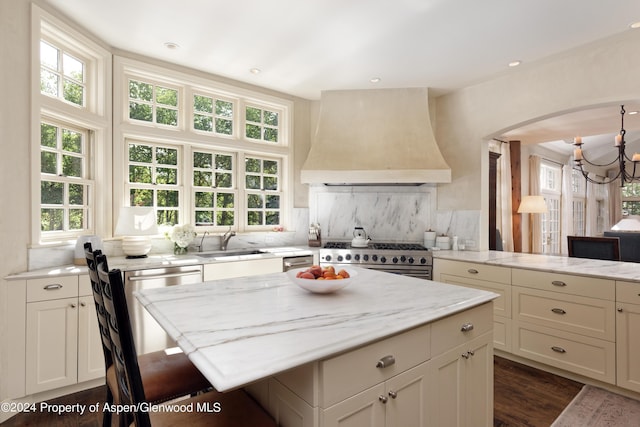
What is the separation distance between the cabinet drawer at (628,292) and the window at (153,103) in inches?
166

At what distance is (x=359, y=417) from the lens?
113 cm

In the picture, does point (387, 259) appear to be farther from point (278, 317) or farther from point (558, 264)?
point (278, 317)

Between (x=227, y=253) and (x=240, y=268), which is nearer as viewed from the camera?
(x=240, y=268)

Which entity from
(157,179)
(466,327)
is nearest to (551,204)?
(466,327)

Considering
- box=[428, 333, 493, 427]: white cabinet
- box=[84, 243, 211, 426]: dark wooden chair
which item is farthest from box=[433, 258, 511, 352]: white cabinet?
box=[84, 243, 211, 426]: dark wooden chair

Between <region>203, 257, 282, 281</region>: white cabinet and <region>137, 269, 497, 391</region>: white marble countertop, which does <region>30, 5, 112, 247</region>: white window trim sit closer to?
<region>203, 257, 282, 281</region>: white cabinet

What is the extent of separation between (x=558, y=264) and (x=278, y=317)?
2.81m

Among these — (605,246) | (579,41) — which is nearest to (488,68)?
(579,41)

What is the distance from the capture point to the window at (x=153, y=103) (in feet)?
11.1

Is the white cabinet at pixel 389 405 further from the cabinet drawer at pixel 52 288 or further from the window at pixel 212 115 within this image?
the window at pixel 212 115

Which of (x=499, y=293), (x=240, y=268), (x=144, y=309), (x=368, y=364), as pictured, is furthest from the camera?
(x=240, y=268)

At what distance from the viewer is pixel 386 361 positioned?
1.21 meters

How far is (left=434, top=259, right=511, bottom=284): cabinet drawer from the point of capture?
10.1 ft

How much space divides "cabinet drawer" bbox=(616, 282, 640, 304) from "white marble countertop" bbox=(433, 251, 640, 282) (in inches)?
1.7
